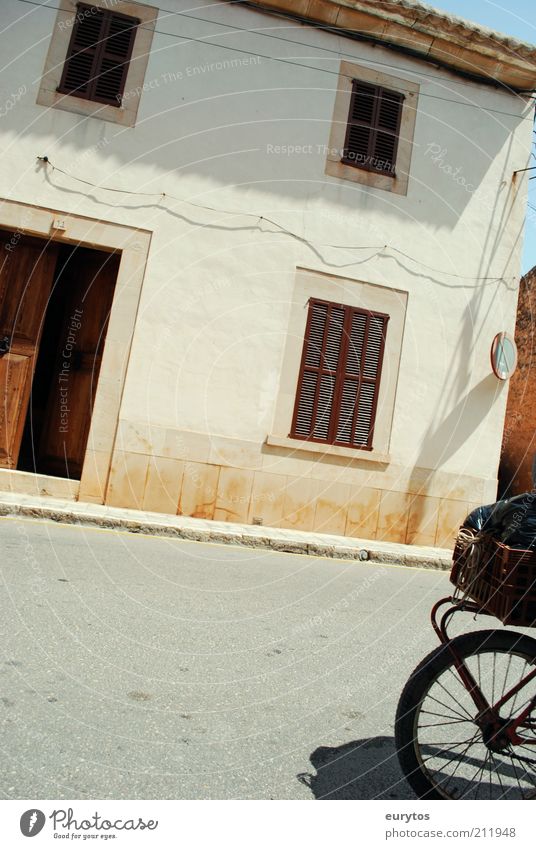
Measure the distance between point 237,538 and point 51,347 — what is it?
4140 mm

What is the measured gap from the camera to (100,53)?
9.16 m

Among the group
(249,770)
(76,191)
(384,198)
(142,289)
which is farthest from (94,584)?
(384,198)

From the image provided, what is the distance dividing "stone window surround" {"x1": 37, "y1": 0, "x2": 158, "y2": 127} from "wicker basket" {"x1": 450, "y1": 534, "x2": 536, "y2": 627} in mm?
8435

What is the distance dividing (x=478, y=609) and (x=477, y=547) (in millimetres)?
239

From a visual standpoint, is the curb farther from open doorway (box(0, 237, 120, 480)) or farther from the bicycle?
the bicycle

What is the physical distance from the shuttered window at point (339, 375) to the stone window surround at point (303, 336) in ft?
0.30

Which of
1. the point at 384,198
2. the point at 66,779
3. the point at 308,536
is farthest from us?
the point at 384,198

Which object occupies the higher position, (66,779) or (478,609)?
(478,609)

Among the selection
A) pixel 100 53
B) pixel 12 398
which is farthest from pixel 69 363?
pixel 100 53

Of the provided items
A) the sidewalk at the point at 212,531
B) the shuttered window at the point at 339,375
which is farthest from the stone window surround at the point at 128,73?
the sidewalk at the point at 212,531

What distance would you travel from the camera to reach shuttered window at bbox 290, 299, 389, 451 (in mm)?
9570

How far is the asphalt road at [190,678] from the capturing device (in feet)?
7.64

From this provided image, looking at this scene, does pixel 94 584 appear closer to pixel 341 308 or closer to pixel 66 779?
pixel 66 779

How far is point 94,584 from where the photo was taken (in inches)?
184
